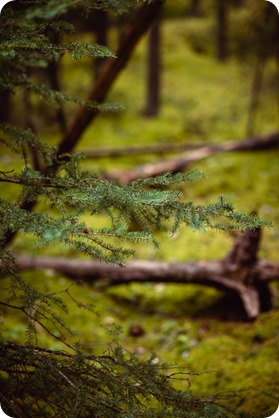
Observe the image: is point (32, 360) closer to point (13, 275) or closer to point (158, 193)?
point (13, 275)

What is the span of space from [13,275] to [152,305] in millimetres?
3301

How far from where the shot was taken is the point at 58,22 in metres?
1.67

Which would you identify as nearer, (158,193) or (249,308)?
(158,193)

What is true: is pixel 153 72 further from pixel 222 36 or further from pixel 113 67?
pixel 222 36

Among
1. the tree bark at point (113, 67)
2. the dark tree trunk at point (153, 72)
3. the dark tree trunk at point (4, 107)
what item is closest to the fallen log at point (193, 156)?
the tree bark at point (113, 67)

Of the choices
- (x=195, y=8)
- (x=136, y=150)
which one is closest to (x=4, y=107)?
(x=136, y=150)

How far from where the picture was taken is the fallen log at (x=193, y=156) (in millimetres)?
7312

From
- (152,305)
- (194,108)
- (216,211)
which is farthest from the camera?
(194,108)

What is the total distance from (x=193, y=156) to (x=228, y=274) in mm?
4428

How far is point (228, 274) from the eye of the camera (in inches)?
180

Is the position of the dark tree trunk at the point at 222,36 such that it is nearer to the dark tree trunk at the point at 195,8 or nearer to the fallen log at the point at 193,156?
the dark tree trunk at the point at 195,8

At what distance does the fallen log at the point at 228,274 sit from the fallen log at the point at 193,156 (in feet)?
8.41

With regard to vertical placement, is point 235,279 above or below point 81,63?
below

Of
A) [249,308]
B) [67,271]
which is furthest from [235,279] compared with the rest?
[67,271]
